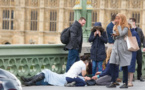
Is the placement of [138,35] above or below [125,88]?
above

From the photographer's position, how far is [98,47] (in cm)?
1041

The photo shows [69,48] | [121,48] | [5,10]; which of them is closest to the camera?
[121,48]

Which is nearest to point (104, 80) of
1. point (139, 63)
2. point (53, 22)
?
point (139, 63)

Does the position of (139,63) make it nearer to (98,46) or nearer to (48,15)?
(98,46)

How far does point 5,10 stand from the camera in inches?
1937

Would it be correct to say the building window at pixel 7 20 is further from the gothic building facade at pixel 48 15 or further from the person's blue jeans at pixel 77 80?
the person's blue jeans at pixel 77 80

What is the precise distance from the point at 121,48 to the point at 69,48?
1.47 m

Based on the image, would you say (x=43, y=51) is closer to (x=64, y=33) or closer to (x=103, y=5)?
(x=64, y=33)

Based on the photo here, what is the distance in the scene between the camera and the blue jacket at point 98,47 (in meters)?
10.4

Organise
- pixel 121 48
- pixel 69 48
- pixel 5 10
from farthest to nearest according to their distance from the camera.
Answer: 1. pixel 5 10
2. pixel 69 48
3. pixel 121 48

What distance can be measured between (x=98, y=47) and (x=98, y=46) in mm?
24

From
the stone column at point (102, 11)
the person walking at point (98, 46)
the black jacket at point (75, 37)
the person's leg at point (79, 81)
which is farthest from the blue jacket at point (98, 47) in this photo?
the stone column at point (102, 11)

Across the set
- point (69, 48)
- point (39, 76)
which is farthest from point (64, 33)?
point (39, 76)

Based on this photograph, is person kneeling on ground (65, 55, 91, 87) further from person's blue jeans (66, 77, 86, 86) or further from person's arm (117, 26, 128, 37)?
person's arm (117, 26, 128, 37)
